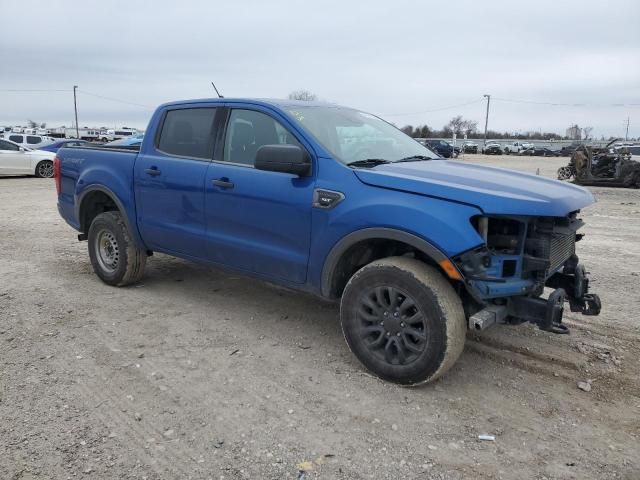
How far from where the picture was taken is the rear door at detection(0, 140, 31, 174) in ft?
61.0

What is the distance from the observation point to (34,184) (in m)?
16.9

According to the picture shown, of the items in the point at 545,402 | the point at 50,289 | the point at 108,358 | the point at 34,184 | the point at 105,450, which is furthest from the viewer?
the point at 34,184

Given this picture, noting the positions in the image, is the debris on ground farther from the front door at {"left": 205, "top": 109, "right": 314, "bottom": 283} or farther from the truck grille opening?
the front door at {"left": 205, "top": 109, "right": 314, "bottom": 283}

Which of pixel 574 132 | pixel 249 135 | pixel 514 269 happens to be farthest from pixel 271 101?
pixel 574 132

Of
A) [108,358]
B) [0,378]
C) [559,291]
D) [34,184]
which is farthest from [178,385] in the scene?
[34,184]

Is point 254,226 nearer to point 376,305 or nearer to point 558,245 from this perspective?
point 376,305

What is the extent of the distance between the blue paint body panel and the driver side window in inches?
2.5

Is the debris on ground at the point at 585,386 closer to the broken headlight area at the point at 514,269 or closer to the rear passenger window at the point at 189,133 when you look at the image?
the broken headlight area at the point at 514,269

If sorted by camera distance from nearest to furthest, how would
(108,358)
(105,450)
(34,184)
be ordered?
1. (105,450)
2. (108,358)
3. (34,184)

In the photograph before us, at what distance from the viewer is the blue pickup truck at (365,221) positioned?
10.8 ft

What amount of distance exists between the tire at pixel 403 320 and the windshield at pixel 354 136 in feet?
Result: 2.99

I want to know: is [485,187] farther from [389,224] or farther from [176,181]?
[176,181]

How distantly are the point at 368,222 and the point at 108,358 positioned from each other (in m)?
2.12

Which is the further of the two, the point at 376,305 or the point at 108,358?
the point at 108,358
